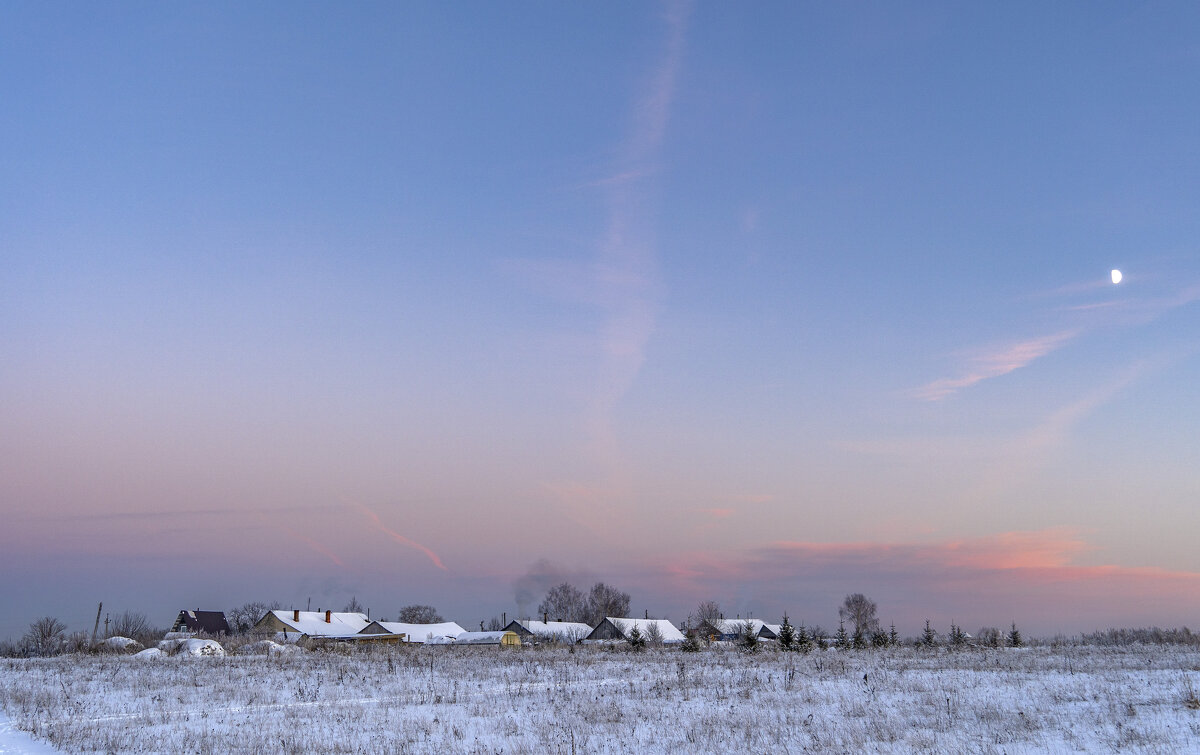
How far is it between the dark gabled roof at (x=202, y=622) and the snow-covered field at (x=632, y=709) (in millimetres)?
96158

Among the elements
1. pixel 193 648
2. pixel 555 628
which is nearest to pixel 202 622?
pixel 555 628

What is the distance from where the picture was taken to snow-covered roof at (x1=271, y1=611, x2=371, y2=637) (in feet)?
387

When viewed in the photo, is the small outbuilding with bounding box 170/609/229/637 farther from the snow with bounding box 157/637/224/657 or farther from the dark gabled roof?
the snow with bounding box 157/637/224/657

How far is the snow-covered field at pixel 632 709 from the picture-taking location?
17.6m

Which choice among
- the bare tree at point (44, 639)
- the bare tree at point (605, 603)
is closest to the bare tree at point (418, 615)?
the bare tree at point (605, 603)

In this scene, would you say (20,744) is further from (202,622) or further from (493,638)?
(202,622)

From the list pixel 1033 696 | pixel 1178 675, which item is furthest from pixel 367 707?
pixel 1178 675

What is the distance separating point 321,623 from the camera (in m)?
124

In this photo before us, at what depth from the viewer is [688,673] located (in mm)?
34844

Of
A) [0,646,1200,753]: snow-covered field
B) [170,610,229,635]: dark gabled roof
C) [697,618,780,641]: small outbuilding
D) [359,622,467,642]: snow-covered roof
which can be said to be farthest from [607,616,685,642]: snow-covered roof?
[0,646,1200,753]: snow-covered field

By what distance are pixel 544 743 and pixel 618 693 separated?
992cm

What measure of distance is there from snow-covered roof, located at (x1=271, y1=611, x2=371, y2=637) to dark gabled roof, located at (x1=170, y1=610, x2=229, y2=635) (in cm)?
1173

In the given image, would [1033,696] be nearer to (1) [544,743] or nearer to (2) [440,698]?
(1) [544,743]

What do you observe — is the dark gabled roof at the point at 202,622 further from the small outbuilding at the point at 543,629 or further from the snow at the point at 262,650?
the snow at the point at 262,650
